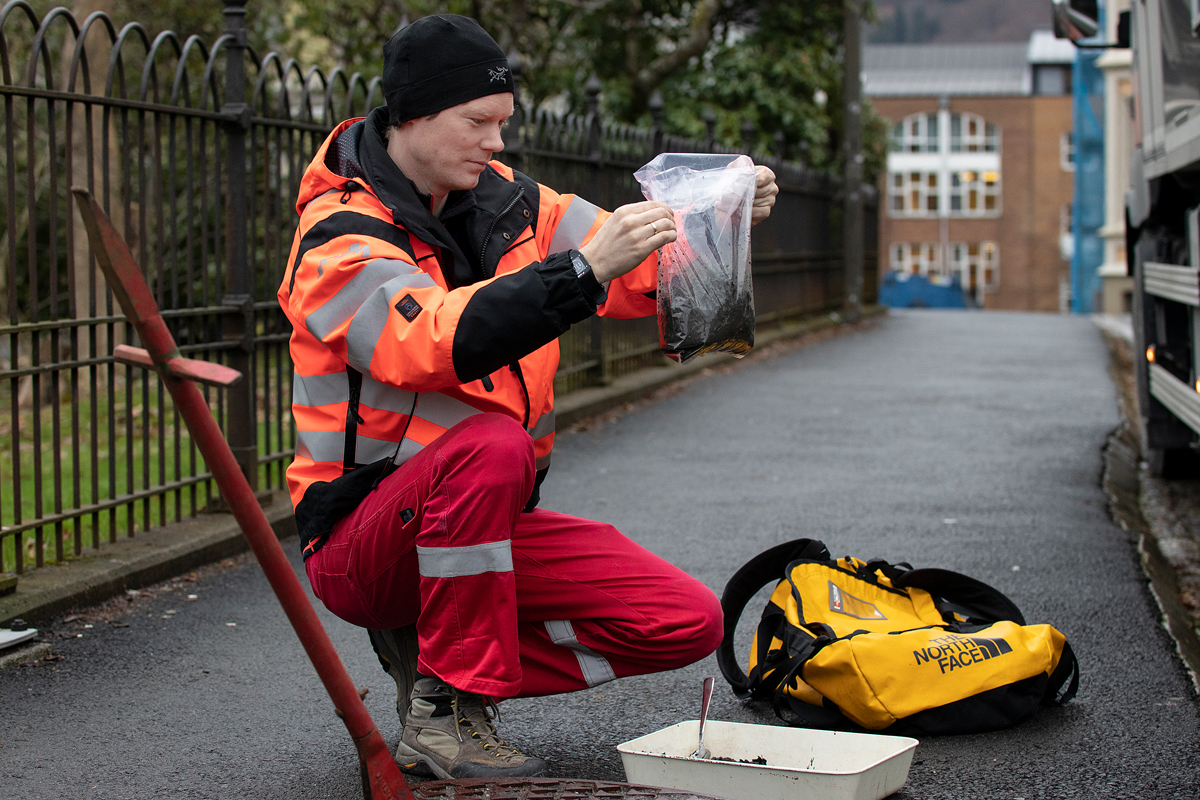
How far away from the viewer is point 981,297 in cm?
5991

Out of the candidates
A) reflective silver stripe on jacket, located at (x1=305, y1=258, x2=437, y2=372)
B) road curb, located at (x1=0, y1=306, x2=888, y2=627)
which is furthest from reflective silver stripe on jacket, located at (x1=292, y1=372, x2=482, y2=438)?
road curb, located at (x1=0, y1=306, x2=888, y2=627)

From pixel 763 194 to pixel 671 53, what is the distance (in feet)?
52.0

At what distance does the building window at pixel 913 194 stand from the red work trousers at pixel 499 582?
196ft

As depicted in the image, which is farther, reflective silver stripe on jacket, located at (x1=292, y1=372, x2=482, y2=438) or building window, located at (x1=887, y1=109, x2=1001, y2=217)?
building window, located at (x1=887, y1=109, x2=1001, y2=217)

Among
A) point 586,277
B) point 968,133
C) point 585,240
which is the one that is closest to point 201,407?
point 586,277

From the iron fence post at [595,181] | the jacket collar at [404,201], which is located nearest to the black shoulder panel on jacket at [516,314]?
the jacket collar at [404,201]

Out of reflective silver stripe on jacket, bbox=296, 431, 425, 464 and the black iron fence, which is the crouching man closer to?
reflective silver stripe on jacket, bbox=296, 431, 425, 464

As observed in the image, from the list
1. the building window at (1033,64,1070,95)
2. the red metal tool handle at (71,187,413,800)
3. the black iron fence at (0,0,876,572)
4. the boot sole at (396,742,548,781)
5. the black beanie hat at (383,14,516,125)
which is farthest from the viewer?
the building window at (1033,64,1070,95)

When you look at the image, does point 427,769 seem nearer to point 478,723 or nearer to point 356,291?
point 478,723

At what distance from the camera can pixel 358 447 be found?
8.50ft

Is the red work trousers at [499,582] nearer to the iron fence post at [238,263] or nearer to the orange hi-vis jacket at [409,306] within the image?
the orange hi-vis jacket at [409,306]

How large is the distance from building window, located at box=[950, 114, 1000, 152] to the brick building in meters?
0.05

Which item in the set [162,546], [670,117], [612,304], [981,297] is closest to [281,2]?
[670,117]

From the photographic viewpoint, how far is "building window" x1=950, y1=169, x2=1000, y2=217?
5978cm
